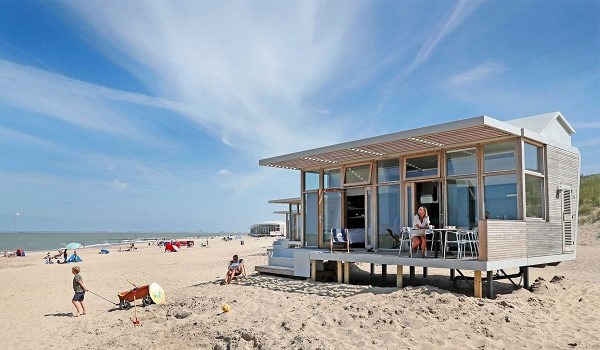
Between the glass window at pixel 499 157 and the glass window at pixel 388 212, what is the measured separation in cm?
233

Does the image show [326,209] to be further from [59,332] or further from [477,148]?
[59,332]

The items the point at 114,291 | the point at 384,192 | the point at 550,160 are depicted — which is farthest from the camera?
the point at 114,291

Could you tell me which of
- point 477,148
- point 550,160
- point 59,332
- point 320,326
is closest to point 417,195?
point 477,148

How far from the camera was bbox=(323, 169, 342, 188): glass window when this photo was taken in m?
13.2

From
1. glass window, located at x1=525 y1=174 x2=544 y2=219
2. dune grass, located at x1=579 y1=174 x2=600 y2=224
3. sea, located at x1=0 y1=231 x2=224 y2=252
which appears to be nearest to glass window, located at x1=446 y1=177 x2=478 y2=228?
glass window, located at x1=525 y1=174 x2=544 y2=219

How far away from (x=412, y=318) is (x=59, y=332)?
711 centimetres

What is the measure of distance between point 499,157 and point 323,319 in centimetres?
508

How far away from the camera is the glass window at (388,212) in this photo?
1155 centimetres

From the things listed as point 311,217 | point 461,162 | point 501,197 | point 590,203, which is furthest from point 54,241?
point 501,197

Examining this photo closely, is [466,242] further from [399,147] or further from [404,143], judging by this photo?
[399,147]

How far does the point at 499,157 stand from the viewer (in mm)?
9781

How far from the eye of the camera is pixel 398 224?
11500 millimetres

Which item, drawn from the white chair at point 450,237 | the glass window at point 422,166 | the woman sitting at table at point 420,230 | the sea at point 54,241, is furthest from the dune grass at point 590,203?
the sea at point 54,241

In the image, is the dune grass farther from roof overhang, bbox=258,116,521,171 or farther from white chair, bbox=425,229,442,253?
roof overhang, bbox=258,116,521,171
